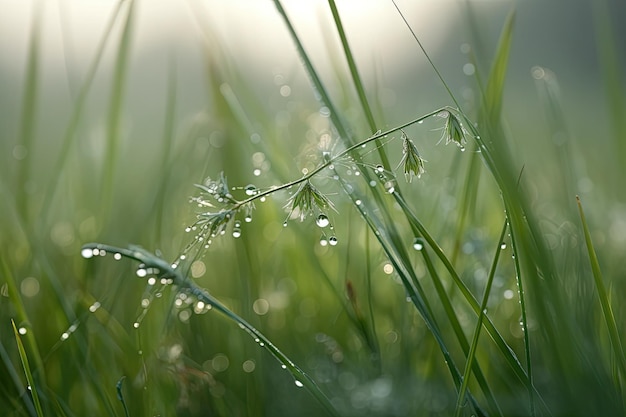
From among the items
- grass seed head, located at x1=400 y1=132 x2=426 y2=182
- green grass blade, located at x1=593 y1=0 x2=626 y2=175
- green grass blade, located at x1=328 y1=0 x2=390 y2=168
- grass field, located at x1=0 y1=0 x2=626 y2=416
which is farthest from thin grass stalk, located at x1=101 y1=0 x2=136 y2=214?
green grass blade, located at x1=593 y1=0 x2=626 y2=175

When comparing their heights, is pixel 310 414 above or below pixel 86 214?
below

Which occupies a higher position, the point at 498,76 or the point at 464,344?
the point at 498,76

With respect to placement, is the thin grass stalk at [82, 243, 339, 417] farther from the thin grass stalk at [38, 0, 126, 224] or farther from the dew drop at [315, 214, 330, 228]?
the thin grass stalk at [38, 0, 126, 224]

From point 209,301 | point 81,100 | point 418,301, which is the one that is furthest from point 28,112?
point 418,301

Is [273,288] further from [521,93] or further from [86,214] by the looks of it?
[521,93]

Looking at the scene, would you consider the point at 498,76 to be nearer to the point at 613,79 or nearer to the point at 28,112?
the point at 613,79

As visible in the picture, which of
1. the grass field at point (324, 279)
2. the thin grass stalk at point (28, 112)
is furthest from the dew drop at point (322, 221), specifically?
the thin grass stalk at point (28, 112)

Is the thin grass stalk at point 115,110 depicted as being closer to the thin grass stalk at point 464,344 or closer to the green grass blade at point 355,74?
the green grass blade at point 355,74

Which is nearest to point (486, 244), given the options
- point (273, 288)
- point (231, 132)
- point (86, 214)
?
point (273, 288)
